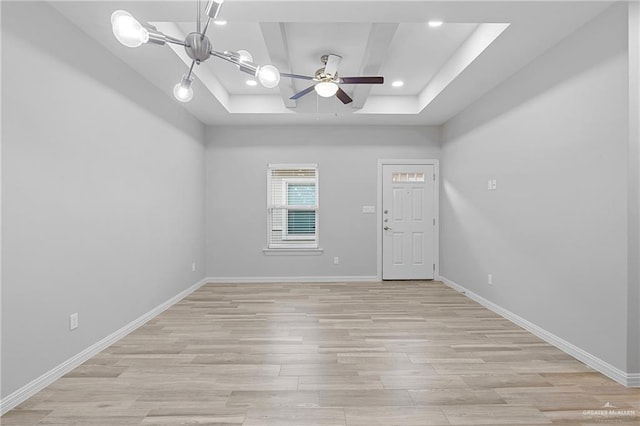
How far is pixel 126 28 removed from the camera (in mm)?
1517

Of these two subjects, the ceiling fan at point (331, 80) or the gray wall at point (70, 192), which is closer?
the gray wall at point (70, 192)

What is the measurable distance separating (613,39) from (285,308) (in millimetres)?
3963

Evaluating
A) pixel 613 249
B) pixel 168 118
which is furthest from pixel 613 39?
pixel 168 118

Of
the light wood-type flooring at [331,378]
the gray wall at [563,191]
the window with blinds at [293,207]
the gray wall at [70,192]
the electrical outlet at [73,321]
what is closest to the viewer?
the light wood-type flooring at [331,378]

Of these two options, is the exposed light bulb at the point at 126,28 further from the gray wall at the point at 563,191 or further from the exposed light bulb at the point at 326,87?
the gray wall at the point at 563,191

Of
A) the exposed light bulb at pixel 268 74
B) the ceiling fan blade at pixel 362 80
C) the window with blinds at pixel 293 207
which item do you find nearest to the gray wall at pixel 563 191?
the ceiling fan blade at pixel 362 80

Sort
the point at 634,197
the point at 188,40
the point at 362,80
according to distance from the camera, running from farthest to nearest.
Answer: the point at 362,80 → the point at 634,197 → the point at 188,40

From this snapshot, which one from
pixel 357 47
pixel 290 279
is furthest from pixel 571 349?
pixel 290 279

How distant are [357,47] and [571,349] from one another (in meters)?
3.53

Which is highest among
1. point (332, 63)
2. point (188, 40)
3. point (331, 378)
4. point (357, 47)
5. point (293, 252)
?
point (357, 47)

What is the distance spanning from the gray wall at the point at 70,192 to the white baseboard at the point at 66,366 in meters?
0.04

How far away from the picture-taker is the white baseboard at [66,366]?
208 cm

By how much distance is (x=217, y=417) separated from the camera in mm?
1981

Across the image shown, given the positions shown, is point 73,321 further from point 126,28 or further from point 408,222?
point 408,222
